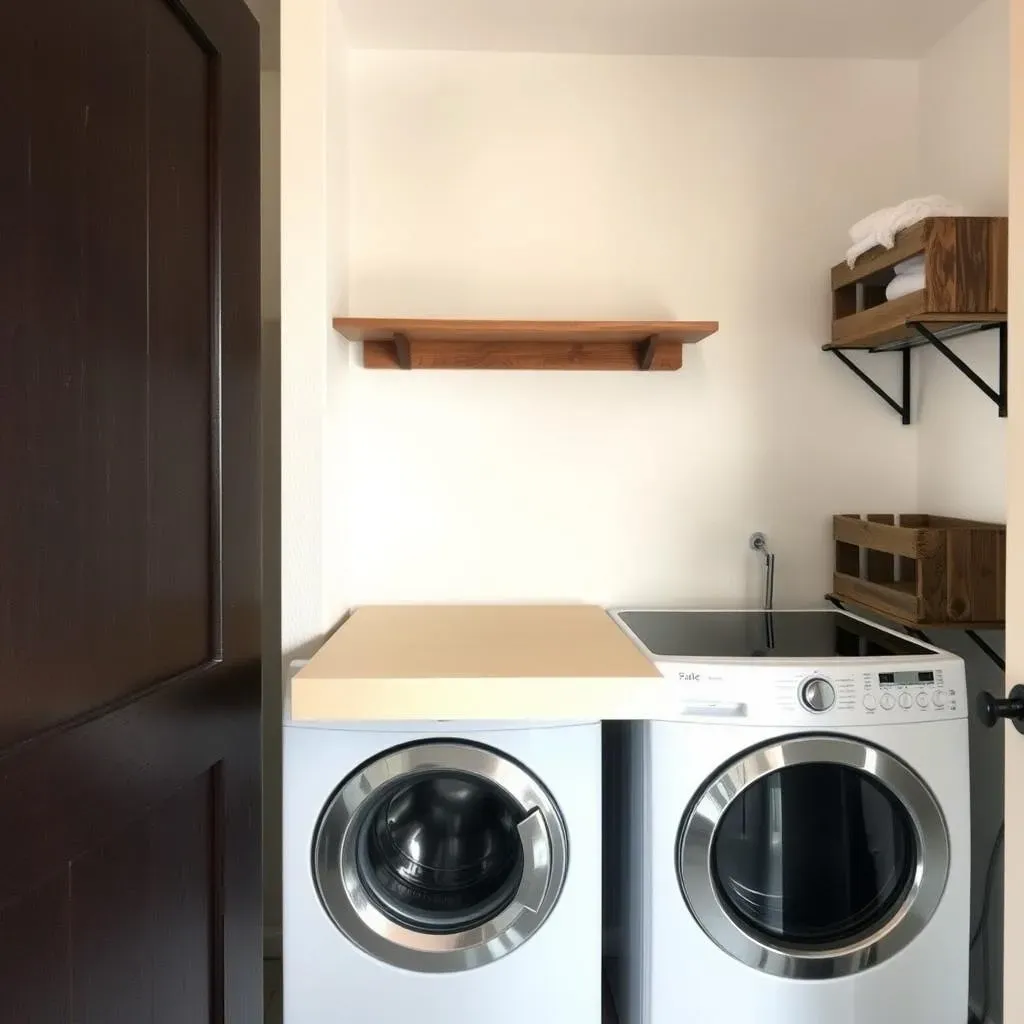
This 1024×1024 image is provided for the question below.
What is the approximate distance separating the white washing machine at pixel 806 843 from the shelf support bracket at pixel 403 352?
3.16ft

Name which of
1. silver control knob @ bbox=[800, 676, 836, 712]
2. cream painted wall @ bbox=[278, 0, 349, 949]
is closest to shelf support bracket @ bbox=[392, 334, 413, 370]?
cream painted wall @ bbox=[278, 0, 349, 949]

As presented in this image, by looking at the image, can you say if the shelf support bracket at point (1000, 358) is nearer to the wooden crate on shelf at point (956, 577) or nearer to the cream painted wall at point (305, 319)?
the wooden crate on shelf at point (956, 577)

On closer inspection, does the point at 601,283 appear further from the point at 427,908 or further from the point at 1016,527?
the point at 427,908

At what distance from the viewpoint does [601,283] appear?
7.32 feet

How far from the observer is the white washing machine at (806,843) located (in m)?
1.62

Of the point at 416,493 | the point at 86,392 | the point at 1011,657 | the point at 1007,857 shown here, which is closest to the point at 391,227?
the point at 416,493

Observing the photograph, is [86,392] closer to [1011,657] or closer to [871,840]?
[1011,657]

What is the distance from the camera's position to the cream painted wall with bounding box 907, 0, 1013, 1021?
6.26ft

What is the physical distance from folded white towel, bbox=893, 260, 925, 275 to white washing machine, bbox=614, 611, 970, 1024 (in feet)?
2.65

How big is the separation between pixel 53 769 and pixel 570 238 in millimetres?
1850

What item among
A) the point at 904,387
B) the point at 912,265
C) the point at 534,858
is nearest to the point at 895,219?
the point at 912,265

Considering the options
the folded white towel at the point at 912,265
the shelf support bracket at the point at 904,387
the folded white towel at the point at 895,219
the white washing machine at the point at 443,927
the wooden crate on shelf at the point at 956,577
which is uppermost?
the folded white towel at the point at 895,219

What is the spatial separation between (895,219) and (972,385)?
46cm

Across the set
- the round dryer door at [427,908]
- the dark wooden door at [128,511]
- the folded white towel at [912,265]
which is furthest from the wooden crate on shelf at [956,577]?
the dark wooden door at [128,511]
